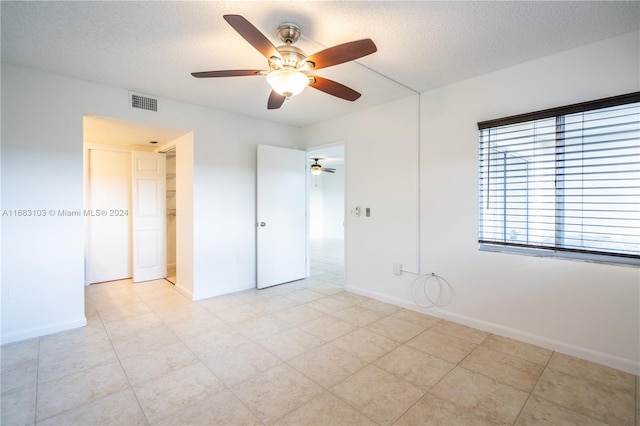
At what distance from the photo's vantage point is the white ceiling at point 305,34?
195cm

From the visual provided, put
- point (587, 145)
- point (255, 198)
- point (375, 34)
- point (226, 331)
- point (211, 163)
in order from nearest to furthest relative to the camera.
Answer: point (375, 34), point (587, 145), point (226, 331), point (211, 163), point (255, 198)

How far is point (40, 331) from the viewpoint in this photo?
287 cm

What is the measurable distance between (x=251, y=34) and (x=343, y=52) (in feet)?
1.82

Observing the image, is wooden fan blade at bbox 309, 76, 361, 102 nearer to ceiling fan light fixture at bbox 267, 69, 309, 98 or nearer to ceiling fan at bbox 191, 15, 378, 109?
ceiling fan at bbox 191, 15, 378, 109

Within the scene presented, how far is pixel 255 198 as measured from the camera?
4.47m

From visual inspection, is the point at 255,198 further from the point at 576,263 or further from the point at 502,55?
the point at 576,263

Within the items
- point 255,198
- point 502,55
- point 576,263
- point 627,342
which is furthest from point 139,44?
point 627,342

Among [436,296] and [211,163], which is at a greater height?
[211,163]

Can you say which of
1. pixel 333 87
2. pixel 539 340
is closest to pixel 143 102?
pixel 333 87

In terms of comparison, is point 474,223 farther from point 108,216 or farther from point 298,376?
point 108,216

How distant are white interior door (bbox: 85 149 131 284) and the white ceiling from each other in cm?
208

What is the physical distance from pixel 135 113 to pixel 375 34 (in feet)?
9.07

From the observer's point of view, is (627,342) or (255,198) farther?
(255,198)

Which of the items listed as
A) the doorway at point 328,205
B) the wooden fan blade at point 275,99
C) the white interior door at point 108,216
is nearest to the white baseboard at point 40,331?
the white interior door at point 108,216
